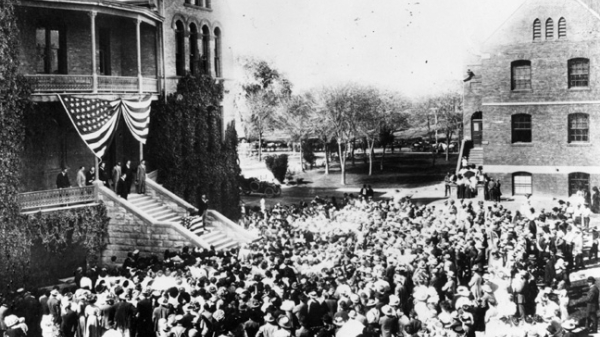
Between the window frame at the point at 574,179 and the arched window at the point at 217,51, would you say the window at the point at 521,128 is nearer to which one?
the window frame at the point at 574,179

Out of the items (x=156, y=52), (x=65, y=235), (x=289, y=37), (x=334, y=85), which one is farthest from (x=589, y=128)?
(x=65, y=235)

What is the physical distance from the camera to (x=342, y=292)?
1180cm

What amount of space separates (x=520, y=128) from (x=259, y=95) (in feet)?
46.6

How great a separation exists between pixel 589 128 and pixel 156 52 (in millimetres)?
16292

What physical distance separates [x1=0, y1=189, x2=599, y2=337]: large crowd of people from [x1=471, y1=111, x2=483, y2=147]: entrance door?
15.6m

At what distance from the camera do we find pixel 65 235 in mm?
18000

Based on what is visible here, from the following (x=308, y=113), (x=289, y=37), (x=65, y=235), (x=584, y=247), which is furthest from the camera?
(x=308, y=113)

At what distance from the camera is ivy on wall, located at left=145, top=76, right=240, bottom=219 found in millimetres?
22141

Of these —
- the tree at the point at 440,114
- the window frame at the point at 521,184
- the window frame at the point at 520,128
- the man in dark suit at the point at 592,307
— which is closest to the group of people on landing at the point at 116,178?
the man in dark suit at the point at 592,307

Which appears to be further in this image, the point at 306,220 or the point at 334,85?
the point at 334,85

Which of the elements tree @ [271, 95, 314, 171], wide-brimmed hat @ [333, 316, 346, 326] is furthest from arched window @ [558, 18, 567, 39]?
wide-brimmed hat @ [333, 316, 346, 326]

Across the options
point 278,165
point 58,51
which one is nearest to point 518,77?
point 278,165

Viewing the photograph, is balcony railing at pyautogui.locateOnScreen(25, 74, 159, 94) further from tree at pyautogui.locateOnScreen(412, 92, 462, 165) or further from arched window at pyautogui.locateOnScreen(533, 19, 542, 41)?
tree at pyautogui.locateOnScreen(412, 92, 462, 165)

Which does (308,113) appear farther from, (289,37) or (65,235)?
(65,235)
